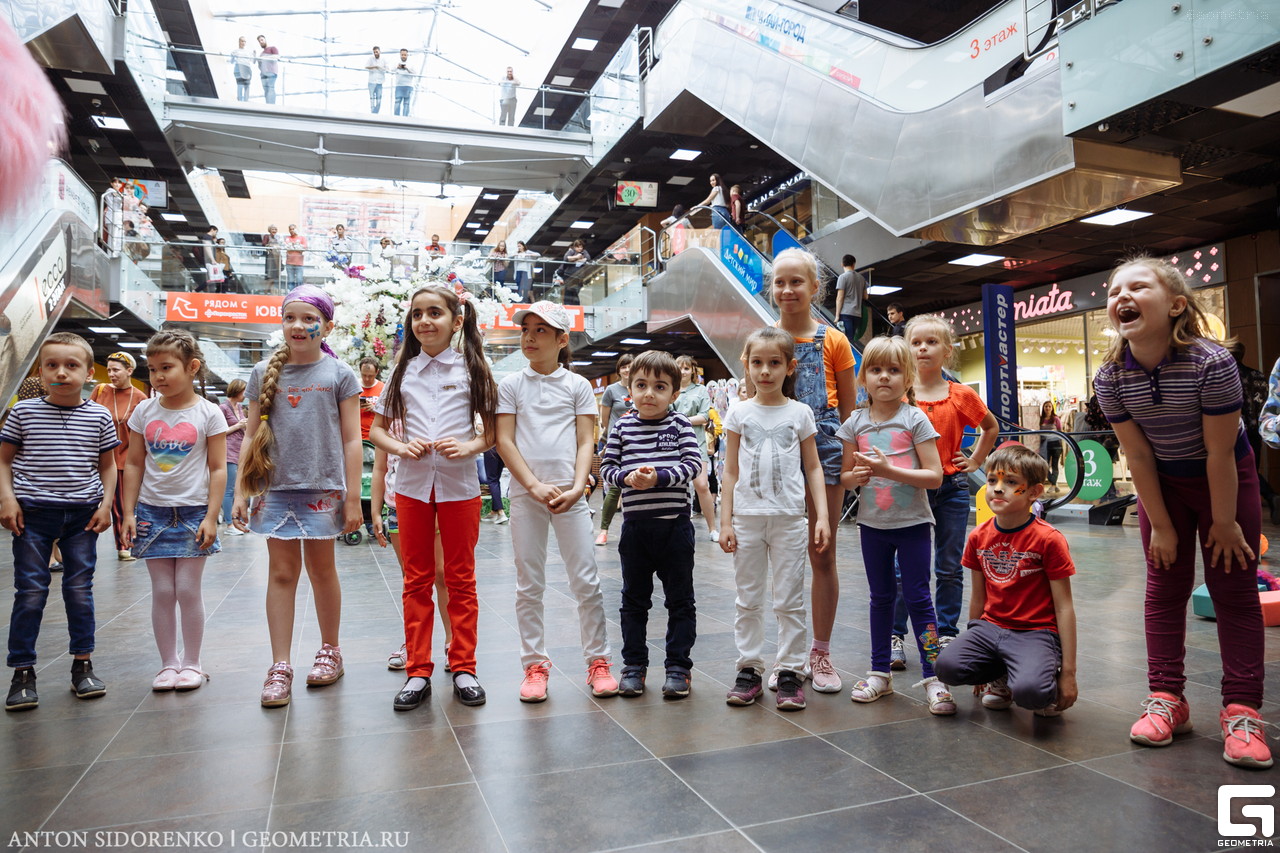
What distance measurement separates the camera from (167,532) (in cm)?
340

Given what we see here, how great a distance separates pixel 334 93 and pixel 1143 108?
1651cm

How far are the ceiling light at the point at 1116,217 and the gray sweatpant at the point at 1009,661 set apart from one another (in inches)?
333

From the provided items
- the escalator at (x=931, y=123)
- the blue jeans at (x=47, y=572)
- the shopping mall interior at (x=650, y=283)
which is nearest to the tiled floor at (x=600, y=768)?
the shopping mall interior at (x=650, y=283)

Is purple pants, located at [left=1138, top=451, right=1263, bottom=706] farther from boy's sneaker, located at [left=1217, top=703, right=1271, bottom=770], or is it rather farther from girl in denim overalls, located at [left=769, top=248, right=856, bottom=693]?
girl in denim overalls, located at [left=769, top=248, right=856, bottom=693]

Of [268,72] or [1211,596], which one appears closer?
[1211,596]

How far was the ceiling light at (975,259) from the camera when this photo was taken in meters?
12.0

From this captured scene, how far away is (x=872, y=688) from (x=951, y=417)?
1.12 metres

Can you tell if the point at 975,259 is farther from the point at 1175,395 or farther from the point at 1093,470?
the point at 1175,395

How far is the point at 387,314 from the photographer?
752 cm

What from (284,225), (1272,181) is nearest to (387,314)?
(1272,181)

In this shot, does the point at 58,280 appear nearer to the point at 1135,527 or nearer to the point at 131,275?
the point at 131,275

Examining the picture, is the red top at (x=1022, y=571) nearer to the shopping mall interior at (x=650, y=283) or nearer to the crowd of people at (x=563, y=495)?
the crowd of people at (x=563, y=495)

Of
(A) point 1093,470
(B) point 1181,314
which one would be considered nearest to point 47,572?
(B) point 1181,314

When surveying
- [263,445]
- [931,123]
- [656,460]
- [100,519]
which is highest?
[931,123]
